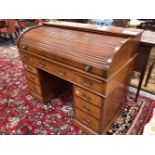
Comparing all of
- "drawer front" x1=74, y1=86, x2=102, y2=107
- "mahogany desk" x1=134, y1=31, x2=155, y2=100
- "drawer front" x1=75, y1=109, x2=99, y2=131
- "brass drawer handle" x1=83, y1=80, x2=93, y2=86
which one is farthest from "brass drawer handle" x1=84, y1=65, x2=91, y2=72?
"mahogany desk" x1=134, y1=31, x2=155, y2=100

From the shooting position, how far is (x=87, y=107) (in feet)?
4.67

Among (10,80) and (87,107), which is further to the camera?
(10,80)

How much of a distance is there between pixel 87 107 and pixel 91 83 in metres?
0.30

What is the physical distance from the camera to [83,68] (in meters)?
1.22

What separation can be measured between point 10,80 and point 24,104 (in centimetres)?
79

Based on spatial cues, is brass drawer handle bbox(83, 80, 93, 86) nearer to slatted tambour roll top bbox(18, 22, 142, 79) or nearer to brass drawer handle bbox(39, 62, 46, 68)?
slatted tambour roll top bbox(18, 22, 142, 79)

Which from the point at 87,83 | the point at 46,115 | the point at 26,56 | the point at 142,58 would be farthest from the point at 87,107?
the point at 26,56

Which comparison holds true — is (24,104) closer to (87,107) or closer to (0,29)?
(87,107)

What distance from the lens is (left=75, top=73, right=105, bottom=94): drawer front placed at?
46.3 inches

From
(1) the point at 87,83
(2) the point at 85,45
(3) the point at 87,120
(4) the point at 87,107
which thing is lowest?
(3) the point at 87,120

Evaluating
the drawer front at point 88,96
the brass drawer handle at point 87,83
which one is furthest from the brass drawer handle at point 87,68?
the drawer front at point 88,96

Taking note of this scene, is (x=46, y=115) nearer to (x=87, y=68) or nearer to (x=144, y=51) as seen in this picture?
(x=87, y=68)
